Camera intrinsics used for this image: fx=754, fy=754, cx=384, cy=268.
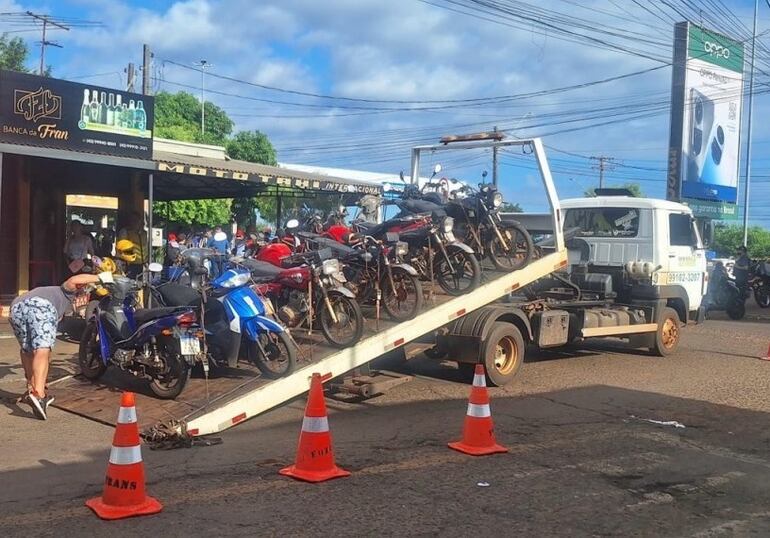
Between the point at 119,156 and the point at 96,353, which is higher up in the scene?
the point at 119,156

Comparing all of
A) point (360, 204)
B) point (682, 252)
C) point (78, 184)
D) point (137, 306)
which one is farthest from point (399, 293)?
point (78, 184)

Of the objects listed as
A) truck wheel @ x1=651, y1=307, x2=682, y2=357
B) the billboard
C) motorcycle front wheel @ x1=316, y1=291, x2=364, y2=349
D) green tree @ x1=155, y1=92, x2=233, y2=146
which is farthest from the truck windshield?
green tree @ x1=155, y1=92, x2=233, y2=146

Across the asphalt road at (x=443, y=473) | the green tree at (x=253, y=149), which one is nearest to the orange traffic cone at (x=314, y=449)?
the asphalt road at (x=443, y=473)

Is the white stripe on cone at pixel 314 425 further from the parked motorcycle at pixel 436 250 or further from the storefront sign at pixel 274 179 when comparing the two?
the storefront sign at pixel 274 179

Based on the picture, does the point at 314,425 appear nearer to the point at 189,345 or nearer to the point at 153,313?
the point at 189,345

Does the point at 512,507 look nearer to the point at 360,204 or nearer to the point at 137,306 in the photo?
the point at 137,306

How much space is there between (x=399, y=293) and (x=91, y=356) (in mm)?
3563

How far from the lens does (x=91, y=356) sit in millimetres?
8438

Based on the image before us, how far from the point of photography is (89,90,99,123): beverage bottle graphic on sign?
13242mm

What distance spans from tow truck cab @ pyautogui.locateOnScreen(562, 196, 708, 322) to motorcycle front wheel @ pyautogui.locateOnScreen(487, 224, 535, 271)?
226 centimetres

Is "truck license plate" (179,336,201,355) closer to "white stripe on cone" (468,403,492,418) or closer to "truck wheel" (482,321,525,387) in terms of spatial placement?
"white stripe on cone" (468,403,492,418)

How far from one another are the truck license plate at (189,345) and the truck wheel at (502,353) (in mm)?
3584

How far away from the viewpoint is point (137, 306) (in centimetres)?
866

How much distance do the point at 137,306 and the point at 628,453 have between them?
551 centimetres
